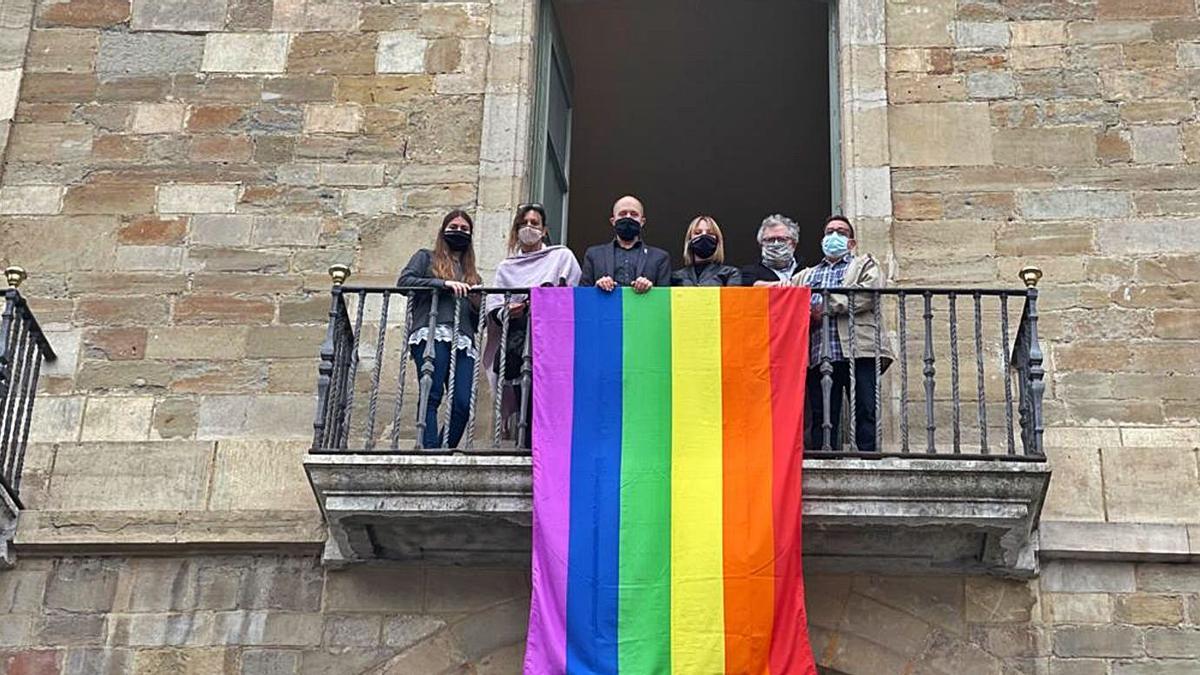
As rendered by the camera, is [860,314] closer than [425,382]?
No

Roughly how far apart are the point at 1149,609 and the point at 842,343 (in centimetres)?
160

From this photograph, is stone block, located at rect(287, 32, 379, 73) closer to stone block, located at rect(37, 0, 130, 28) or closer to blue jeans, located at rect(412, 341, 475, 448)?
stone block, located at rect(37, 0, 130, 28)

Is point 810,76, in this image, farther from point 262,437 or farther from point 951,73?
point 262,437

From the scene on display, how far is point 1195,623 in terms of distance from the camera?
7.89m

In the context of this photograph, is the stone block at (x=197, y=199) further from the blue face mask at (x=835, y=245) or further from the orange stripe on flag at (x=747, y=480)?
the blue face mask at (x=835, y=245)

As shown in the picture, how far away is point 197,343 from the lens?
28.8 ft

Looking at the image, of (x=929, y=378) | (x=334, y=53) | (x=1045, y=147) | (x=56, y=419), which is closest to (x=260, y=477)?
(x=56, y=419)

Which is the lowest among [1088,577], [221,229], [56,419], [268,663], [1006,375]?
[268,663]

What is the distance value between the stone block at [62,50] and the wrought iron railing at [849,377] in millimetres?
1926

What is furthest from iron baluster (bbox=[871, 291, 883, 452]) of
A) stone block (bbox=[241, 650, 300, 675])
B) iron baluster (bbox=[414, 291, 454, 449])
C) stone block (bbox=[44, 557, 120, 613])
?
stone block (bbox=[44, 557, 120, 613])

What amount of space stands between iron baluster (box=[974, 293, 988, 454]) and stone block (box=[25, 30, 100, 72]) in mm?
4307

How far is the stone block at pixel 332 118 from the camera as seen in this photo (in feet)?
30.3

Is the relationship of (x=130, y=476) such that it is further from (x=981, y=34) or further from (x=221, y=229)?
(x=981, y=34)

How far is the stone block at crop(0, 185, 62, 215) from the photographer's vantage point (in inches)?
359
